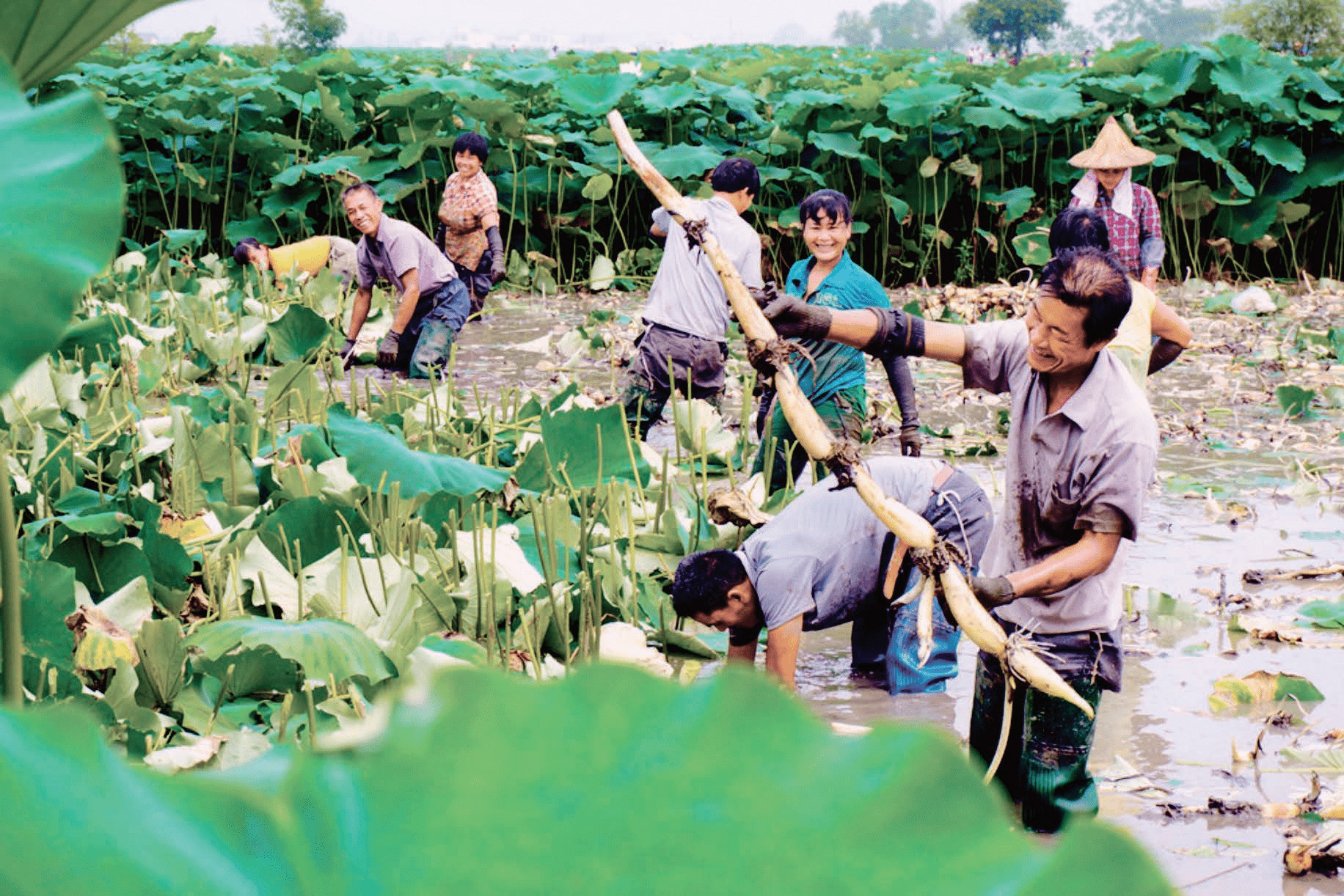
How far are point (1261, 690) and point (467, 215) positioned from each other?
489 centimetres

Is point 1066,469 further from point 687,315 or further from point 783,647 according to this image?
point 687,315

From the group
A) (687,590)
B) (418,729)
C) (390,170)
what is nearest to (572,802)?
(418,729)

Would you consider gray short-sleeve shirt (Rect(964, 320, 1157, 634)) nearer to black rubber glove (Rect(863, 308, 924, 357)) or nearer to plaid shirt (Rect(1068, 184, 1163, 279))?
black rubber glove (Rect(863, 308, 924, 357))

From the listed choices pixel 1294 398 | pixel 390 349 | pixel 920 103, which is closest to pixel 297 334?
pixel 390 349

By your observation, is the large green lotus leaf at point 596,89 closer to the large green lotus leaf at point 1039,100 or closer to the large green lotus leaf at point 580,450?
the large green lotus leaf at point 1039,100

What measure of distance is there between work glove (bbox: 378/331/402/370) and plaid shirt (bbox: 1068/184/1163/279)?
2929 millimetres

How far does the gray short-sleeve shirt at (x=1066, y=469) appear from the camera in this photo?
2.28m

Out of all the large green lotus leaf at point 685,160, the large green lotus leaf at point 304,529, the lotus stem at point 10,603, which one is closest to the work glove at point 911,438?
the large green lotus leaf at point 304,529

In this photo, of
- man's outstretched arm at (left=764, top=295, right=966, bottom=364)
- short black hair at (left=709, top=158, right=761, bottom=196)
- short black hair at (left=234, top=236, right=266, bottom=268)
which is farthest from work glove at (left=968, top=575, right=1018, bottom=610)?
short black hair at (left=234, top=236, right=266, bottom=268)

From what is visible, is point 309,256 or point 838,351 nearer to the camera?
point 838,351

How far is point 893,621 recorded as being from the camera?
10.4ft

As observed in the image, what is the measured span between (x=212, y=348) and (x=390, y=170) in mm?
3875

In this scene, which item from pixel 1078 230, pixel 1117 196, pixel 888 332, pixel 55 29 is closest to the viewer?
pixel 55 29

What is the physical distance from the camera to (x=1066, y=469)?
2.35 metres
